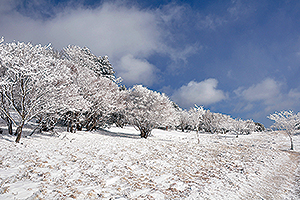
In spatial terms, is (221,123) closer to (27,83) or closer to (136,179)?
(136,179)

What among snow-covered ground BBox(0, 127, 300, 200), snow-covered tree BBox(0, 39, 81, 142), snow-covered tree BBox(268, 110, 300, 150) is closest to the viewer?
snow-covered ground BBox(0, 127, 300, 200)

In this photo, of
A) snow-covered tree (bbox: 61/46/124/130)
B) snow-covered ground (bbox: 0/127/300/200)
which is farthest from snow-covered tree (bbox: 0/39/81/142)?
snow-covered tree (bbox: 61/46/124/130)

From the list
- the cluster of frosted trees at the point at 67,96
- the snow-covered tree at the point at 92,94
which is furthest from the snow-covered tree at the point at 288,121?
the snow-covered tree at the point at 92,94

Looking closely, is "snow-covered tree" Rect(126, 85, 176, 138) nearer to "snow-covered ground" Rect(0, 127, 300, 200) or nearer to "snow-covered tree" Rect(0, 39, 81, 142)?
"snow-covered tree" Rect(0, 39, 81, 142)

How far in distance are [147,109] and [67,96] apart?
10.9 metres

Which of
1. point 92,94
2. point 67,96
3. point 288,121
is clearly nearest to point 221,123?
point 288,121

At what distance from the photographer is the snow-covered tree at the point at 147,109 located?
69.7 feet

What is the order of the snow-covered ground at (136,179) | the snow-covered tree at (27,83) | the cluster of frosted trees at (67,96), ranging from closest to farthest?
the snow-covered ground at (136,179) → the snow-covered tree at (27,83) → the cluster of frosted trees at (67,96)

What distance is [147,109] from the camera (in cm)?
2156

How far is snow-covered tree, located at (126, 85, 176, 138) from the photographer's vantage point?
21250 mm

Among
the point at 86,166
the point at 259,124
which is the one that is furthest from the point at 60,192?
the point at 259,124

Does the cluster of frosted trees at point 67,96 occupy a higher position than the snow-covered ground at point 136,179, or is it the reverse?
the cluster of frosted trees at point 67,96

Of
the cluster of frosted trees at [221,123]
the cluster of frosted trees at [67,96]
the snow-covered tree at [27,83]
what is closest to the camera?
the snow-covered tree at [27,83]

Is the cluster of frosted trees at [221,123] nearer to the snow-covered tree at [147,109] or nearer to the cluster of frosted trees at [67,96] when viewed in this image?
the cluster of frosted trees at [67,96]
